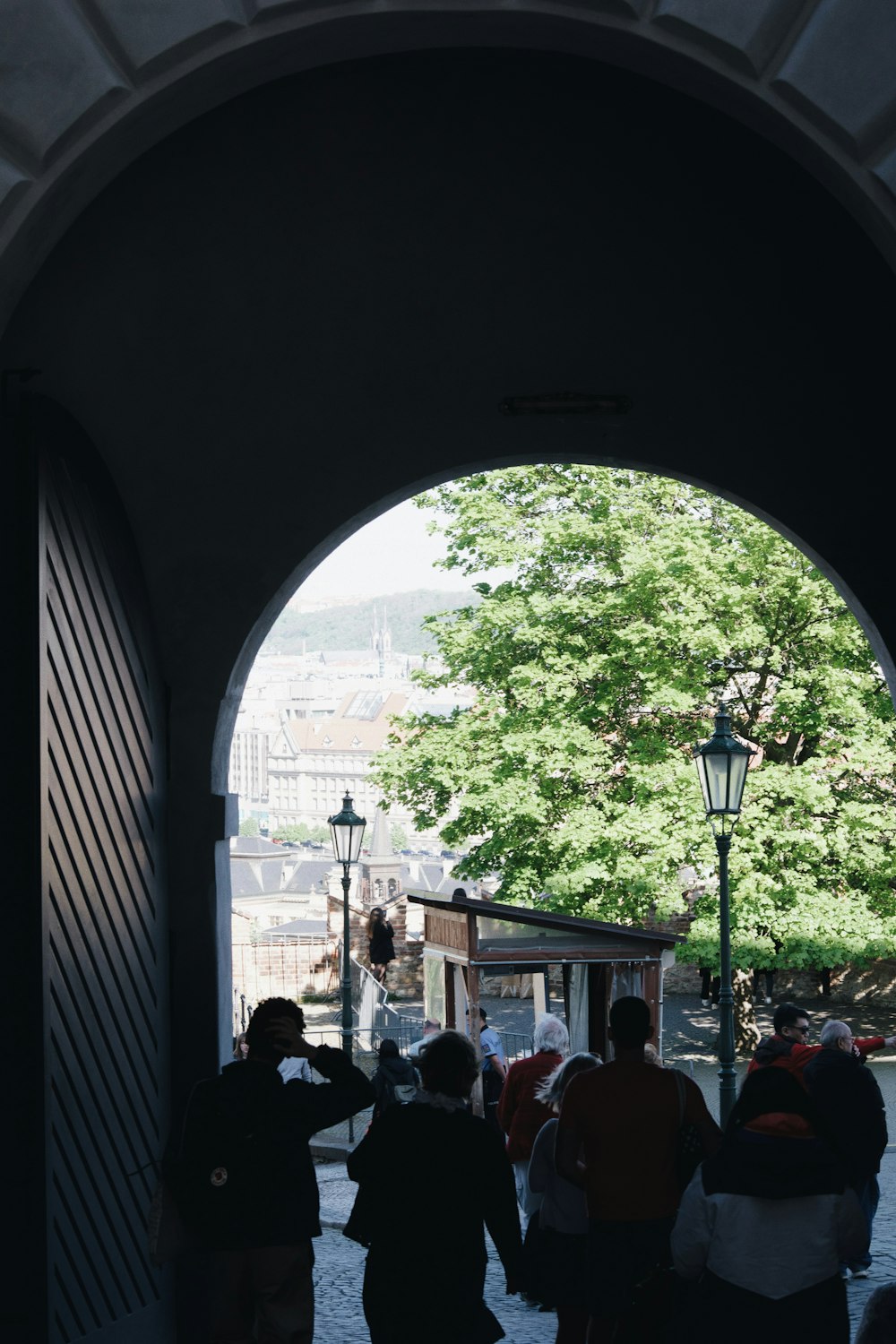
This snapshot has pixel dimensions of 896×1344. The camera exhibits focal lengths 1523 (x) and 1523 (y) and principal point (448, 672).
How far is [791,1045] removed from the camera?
23.7ft

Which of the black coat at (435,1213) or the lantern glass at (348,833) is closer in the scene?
the black coat at (435,1213)

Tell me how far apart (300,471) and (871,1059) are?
2055 cm

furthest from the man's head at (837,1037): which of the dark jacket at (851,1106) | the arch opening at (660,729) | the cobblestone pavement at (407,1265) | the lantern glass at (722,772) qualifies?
the arch opening at (660,729)

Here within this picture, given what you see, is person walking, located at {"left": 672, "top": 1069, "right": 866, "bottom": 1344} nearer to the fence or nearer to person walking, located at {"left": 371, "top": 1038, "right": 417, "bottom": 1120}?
person walking, located at {"left": 371, "top": 1038, "right": 417, "bottom": 1120}

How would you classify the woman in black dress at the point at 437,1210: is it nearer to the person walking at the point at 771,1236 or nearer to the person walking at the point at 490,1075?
the person walking at the point at 771,1236

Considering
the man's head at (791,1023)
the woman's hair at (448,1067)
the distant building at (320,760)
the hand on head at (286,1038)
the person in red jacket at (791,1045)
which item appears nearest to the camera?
the woman's hair at (448,1067)

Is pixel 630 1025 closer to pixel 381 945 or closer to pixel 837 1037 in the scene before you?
pixel 837 1037

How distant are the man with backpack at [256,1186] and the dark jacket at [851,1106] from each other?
303 centimetres

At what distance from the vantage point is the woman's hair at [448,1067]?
4.21m

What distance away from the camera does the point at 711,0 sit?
12.8ft

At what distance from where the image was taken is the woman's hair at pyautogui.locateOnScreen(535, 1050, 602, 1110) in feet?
17.9

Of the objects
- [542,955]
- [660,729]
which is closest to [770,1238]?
[542,955]

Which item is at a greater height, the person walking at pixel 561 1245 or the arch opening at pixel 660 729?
the arch opening at pixel 660 729

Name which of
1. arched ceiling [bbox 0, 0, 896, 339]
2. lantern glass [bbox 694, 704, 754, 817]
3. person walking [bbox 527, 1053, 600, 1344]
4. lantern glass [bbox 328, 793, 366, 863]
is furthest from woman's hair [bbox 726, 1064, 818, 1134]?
lantern glass [bbox 328, 793, 366, 863]
